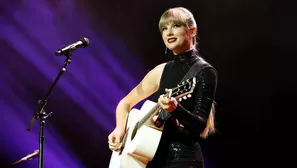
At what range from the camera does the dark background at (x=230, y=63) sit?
148 inches

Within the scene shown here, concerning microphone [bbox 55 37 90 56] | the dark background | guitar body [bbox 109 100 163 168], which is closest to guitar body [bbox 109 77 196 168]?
guitar body [bbox 109 100 163 168]

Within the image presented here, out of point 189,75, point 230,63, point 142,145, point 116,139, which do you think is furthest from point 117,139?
point 230,63

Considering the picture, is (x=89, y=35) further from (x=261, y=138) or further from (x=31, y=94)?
(x=261, y=138)

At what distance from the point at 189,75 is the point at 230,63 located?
6.33 ft

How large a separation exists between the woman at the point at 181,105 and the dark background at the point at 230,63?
1630mm

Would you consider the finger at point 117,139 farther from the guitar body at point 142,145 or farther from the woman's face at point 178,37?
the woman's face at point 178,37

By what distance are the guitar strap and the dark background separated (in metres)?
1.84

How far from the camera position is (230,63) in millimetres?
3869

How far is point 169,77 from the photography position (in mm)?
2199

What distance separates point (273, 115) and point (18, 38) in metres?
2.57

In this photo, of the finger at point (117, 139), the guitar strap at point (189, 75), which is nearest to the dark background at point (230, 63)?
the finger at point (117, 139)

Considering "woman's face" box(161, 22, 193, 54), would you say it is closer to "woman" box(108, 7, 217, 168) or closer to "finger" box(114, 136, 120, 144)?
"woman" box(108, 7, 217, 168)

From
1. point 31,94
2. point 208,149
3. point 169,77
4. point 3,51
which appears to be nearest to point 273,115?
point 208,149

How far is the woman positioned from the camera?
1.87 metres
